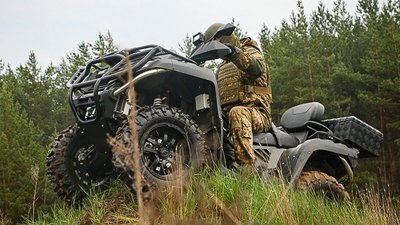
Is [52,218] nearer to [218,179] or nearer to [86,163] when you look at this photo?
[86,163]

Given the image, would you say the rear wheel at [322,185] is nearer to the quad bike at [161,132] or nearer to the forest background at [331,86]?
the quad bike at [161,132]

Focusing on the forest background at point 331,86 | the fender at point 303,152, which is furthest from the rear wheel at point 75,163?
the forest background at point 331,86

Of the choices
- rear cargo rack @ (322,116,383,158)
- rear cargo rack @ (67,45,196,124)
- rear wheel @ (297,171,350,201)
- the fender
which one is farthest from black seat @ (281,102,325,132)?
rear cargo rack @ (67,45,196,124)

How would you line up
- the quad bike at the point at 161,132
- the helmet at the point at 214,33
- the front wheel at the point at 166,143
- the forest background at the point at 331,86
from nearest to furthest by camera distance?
the front wheel at the point at 166,143 < the quad bike at the point at 161,132 < the helmet at the point at 214,33 < the forest background at the point at 331,86

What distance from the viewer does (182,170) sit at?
169 inches

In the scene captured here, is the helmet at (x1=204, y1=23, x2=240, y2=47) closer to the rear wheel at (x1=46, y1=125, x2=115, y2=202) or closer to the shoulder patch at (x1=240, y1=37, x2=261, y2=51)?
the shoulder patch at (x1=240, y1=37, x2=261, y2=51)

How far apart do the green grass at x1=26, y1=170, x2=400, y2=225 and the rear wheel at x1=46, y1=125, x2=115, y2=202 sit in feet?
0.76

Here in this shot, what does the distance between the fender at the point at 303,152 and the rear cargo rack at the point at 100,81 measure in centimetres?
149

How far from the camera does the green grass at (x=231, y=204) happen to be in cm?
387

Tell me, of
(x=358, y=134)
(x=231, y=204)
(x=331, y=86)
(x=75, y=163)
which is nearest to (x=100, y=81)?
(x=75, y=163)

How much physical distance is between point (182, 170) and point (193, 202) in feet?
1.50

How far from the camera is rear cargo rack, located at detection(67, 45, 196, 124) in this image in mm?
4465

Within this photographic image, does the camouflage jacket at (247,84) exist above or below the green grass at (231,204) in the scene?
above

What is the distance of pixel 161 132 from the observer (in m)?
4.46
